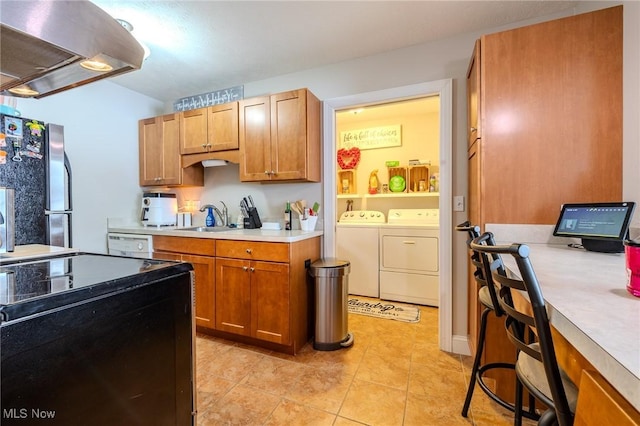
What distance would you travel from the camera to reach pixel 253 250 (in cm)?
209

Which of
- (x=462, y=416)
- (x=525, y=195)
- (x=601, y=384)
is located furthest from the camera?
(x=525, y=195)

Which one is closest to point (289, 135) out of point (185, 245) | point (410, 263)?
point (185, 245)

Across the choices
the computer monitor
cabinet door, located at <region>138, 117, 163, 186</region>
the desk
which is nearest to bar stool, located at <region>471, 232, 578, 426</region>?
the desk

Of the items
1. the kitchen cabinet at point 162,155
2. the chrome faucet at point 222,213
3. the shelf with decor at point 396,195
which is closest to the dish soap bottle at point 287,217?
the chrome faucet at point 222,213

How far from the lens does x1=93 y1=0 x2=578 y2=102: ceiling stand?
1.75 m

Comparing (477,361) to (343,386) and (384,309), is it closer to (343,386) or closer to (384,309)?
(343,386)

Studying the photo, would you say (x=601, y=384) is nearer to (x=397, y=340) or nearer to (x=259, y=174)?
(x=397, y=340)

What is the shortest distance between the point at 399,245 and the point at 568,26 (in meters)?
2.20

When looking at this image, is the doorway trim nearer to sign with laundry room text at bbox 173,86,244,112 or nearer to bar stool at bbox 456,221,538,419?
bar stool at bbox 456,221,538,419

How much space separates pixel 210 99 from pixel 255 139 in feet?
3.05

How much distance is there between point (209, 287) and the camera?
89.2 inches

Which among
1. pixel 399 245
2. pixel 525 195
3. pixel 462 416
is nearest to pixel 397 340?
pixel 462 416

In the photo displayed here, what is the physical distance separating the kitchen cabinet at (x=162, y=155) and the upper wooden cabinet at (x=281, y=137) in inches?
30.9

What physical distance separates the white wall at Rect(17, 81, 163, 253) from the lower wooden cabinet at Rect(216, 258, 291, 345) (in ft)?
5.05
